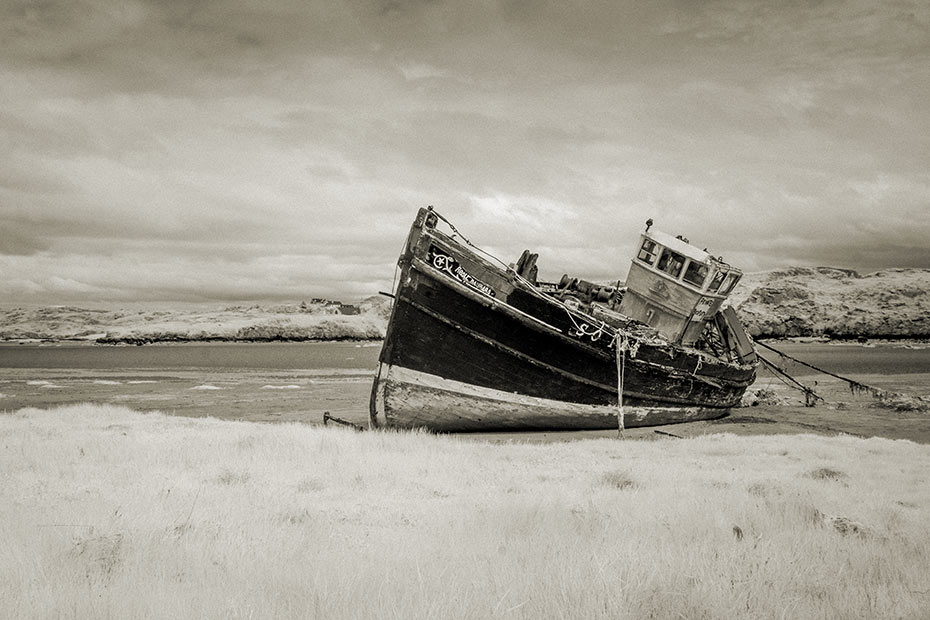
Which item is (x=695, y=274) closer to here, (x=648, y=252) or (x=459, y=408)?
(x=648, y=252)

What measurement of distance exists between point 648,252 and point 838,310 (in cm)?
17696

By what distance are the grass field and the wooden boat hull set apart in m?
3.21

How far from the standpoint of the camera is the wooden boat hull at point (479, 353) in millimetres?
13391

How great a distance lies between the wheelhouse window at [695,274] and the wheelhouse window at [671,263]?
233 mm

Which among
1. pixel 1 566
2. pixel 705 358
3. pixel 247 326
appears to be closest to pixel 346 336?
pixel 247 326

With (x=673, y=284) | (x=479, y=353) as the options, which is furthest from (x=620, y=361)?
(x=673, y=284)

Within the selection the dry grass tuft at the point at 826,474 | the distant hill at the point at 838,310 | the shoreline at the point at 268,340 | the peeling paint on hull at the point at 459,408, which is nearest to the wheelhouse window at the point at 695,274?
the peeling paint on hull at the point at 459,408

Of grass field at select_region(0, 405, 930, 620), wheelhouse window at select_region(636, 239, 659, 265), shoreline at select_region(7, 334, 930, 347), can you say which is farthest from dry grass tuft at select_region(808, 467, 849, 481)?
shoreline at select_region(7, 334, 930, 347)

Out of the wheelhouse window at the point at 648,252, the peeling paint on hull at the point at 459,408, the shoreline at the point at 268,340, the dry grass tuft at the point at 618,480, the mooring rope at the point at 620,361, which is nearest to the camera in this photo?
the dry grass tuft at the point at 618,480

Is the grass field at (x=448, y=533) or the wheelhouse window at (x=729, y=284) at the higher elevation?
the wheelhouse window at (x=729, y=284)

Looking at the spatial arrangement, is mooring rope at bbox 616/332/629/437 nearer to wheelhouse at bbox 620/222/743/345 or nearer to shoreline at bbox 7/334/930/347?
wheelhouse at bbox 620/222/743/345

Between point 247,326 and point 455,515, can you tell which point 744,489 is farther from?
point 247,326

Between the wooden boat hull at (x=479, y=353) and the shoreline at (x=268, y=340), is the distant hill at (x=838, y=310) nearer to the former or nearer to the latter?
the shoreline at (x=268, y=340)

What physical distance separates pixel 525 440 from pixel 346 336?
6938 inches
